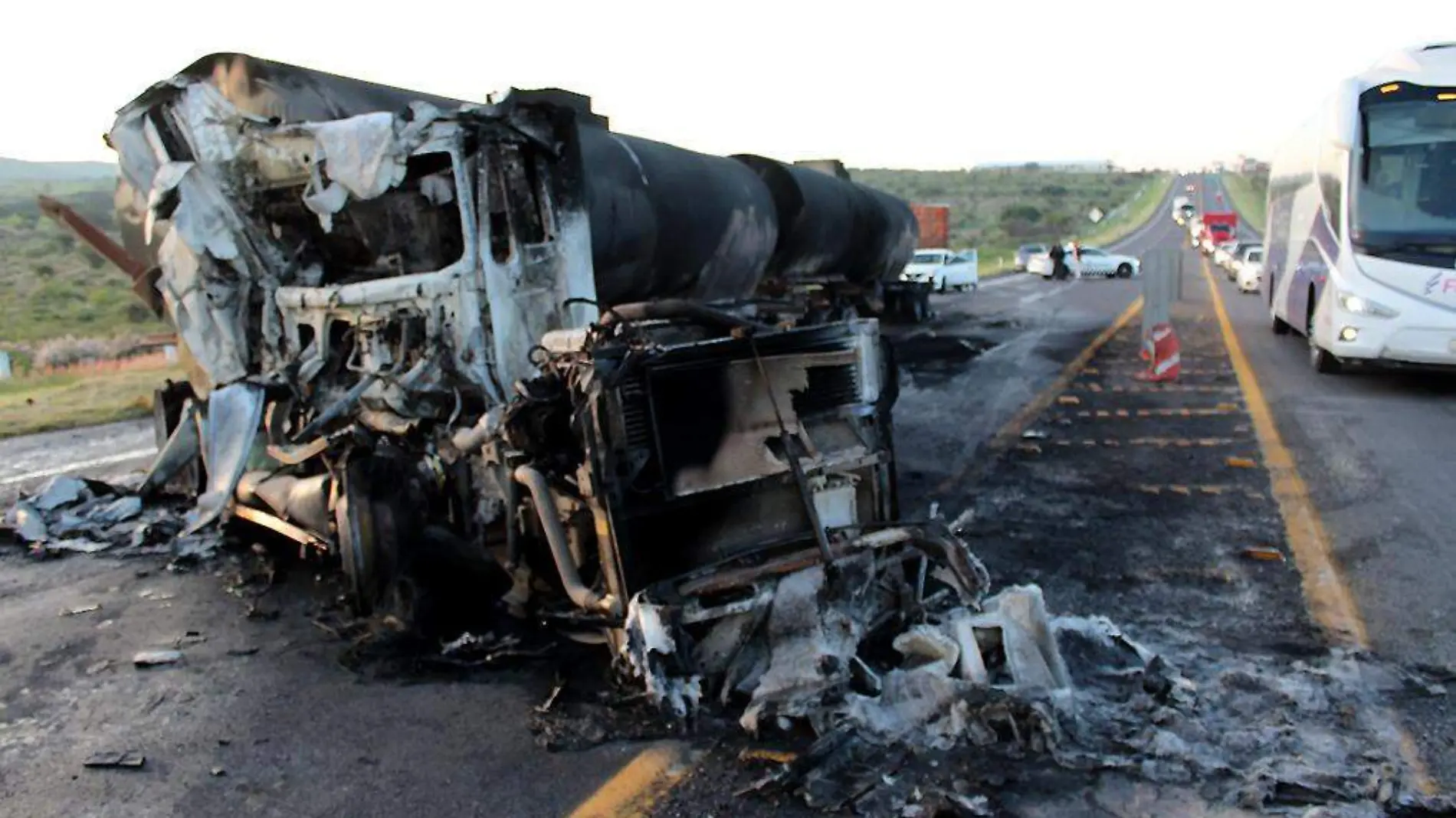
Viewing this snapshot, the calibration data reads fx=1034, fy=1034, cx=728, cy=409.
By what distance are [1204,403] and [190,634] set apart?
30.1 feet

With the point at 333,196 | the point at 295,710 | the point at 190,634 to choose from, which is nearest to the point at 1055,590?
the point at 295,710

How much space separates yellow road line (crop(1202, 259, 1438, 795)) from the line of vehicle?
30.0 feet

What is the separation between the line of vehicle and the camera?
877 cm

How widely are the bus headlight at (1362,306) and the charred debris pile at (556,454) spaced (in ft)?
24.2

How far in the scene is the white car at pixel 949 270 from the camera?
29141 mm

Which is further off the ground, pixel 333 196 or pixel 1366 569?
pixel 333 196

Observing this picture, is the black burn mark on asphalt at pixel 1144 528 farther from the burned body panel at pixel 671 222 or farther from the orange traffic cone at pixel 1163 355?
the burned body panel at pixel 671 222

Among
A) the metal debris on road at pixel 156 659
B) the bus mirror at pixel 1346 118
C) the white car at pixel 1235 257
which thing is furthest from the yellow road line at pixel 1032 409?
the white car at pixel 1235 257

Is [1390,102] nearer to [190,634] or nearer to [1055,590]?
[1055,590]

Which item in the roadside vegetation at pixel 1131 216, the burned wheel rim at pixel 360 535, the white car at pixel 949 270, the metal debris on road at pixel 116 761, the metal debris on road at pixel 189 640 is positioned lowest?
the roadside vegetation at pixel 1131 216

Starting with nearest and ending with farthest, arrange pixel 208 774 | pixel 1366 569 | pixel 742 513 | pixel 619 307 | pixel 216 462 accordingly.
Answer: pixel 208 774, pixel 742 513, pixel 619 307, pixel 1366 569, pixel 216 462

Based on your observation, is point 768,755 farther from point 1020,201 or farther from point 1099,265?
point 1020,201

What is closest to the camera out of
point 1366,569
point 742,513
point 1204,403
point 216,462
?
point 742,513

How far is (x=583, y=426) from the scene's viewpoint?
4.17 metres
